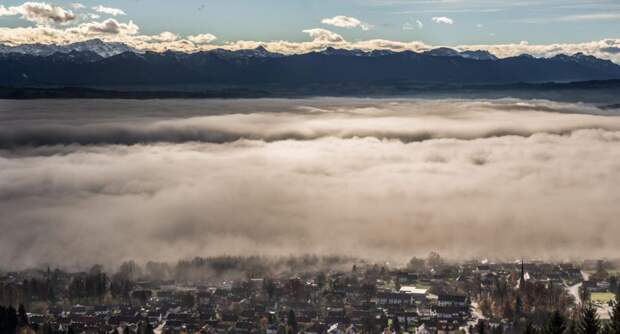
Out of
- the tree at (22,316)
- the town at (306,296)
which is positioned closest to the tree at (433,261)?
the town at (306,296)

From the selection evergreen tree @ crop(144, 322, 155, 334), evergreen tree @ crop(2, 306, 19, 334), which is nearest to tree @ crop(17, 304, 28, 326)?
evergreen tree @ crop(2, 306, 19, 334)

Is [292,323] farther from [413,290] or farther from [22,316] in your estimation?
[22,316]

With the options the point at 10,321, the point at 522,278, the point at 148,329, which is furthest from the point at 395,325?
the point at 10,321

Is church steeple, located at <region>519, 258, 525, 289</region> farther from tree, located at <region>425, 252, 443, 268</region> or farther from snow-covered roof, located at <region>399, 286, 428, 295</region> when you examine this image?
snow-covered roof, located at <region>399, 286, 428, 295</region>

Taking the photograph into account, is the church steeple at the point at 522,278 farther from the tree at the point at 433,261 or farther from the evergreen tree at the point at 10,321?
the evergreen tree at the point at 10,321

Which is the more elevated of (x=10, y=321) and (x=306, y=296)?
(x=306, y=296)

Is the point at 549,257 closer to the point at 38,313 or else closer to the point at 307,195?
the point at 307,195
